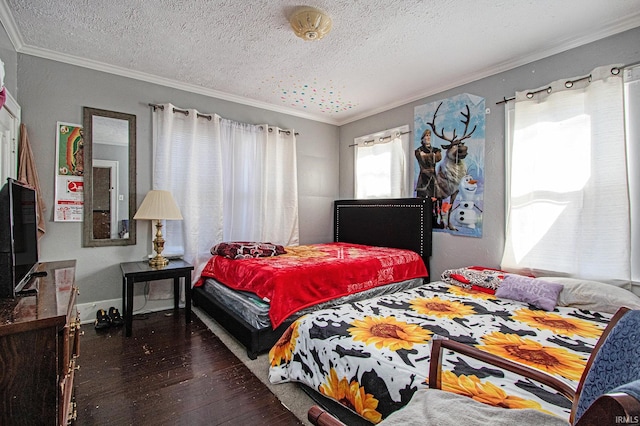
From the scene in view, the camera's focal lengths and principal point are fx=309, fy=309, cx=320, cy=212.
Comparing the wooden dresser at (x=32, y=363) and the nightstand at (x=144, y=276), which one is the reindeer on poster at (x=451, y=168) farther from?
the wooden dresser at (x=32, y=363)

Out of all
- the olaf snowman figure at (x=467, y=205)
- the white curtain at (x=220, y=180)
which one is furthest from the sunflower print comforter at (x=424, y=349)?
the white curtain at (x=220, y=180)

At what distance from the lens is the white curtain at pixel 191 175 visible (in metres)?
3.46

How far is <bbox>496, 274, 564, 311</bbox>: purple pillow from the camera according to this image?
7.32 feet

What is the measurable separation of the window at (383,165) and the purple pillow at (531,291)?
1758 mm

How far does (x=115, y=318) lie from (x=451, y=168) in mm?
3843

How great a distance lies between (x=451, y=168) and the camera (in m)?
3.51

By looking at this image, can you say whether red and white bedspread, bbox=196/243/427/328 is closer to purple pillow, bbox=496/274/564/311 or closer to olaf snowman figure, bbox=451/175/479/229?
olaf snowman figure, bbox=451/175/479/229

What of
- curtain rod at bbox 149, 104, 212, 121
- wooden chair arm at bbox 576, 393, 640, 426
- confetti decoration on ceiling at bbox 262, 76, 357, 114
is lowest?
wooden chair arm at bbox 576, 393, 640, 426

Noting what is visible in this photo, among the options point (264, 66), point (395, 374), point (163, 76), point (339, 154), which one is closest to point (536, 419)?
point (395, 374)

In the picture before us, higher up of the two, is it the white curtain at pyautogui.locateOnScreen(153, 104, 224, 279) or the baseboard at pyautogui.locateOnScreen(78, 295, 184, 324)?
the white curtain at pyautogui.locateOnScreen(153, 104, 224, 279)

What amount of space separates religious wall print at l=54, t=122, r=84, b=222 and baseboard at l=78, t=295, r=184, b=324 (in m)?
0.88

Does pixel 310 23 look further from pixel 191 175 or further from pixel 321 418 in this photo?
pixel 321 418

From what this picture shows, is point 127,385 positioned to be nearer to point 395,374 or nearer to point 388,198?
point 395,374

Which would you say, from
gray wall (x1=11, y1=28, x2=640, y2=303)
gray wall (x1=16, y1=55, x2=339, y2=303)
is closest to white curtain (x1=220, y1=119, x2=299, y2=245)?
gray wall (x1=16, y1=55, x2=339, y2=303)
